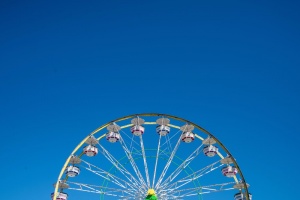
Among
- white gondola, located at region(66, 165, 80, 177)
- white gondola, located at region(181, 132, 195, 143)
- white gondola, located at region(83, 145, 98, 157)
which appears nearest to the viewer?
white gondola, located at region(66, 165, 80, 177)

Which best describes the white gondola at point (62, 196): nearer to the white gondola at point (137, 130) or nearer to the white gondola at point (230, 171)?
the white gondola at point (137, 130)

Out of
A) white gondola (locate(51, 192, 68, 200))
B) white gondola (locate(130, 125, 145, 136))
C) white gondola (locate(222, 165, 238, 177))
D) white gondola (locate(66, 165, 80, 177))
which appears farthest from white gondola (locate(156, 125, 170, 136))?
white gondola (locate(51, 192, 68, 200))

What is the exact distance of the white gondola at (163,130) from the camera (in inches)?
912

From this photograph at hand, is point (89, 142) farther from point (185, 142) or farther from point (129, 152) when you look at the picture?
point (185, 142)

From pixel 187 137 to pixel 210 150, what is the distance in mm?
1588

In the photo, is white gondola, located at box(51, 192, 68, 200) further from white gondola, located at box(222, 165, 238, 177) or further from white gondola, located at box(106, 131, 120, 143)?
white gondola, located at box(222, 165, 238, 177)

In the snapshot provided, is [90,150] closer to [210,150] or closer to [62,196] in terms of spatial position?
[62,196]

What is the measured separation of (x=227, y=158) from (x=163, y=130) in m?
4.19

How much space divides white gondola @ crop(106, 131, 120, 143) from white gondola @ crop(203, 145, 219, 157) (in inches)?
213

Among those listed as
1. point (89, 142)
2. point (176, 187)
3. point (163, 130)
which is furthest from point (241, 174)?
point (89, 142)

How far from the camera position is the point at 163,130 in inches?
912

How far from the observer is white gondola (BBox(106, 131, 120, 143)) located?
22688mm

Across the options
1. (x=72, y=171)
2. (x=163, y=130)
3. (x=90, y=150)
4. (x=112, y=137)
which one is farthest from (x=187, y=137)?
(x=72, y=171)

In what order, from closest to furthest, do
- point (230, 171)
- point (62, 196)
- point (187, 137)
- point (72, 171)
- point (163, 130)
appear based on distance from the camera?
point (62, 196) → point (72, 171) → point (230, 171) → point (187, 137) → point (163, 130)
